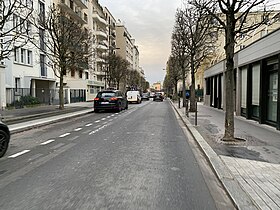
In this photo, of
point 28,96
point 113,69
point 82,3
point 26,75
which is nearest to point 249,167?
point 28,96

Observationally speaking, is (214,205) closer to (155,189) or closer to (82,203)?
(155,189)

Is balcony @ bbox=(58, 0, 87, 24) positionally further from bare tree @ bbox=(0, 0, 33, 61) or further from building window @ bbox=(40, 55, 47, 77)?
bare tree @ bbox=(0, 0, 33, 61)

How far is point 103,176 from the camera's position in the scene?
560 centimetres

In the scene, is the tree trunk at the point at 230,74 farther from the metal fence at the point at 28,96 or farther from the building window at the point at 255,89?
the metal fence at the point at 28,96

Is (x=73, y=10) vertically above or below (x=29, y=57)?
above

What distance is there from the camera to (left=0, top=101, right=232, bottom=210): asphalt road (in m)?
4.30

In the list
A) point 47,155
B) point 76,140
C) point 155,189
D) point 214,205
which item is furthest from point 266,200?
point 76,140

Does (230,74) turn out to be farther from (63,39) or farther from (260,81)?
(63,39)

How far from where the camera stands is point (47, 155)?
24.5 ft

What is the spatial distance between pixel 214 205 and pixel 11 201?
9.55ft

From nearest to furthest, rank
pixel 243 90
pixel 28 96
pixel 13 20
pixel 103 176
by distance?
pixel 103 176
pixel 243 90
pixel 13 20
pixel 28 96

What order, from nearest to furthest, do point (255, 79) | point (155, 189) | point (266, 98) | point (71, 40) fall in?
point (155, 189)
point (266, 98)
point (255, 79)
point (71, 40)

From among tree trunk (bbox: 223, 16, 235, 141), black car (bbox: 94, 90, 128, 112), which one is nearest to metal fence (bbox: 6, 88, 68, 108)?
black car (bbox: 94, 90, 128, 112)

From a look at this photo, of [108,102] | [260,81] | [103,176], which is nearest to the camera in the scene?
[103,176]
